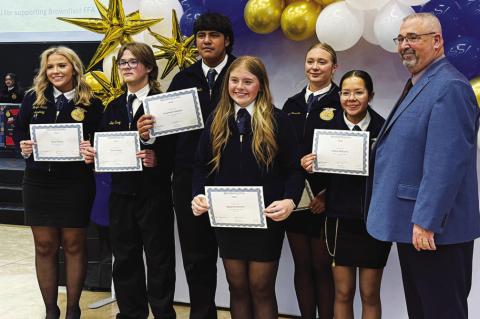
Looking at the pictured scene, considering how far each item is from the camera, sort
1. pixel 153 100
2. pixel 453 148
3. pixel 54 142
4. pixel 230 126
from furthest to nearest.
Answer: pixel 54 142
pixel 153 100
pixel 230 126
pixel 453 148

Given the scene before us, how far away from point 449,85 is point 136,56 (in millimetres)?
1701

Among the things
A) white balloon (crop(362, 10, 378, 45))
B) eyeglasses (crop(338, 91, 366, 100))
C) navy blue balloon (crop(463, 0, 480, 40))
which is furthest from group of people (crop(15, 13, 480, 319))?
navy blue balloon (crop(463, 0, 480, 40))

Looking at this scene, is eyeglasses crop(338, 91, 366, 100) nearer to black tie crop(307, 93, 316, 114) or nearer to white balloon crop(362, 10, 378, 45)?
black tie crop(307, 93, 316, 114)

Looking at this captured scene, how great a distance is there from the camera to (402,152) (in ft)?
7.66

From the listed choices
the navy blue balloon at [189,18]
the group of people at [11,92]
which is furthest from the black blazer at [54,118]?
the group of people at [11,92]

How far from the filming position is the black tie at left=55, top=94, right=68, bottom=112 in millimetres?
3580

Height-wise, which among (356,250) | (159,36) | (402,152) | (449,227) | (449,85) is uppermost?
(159,36)

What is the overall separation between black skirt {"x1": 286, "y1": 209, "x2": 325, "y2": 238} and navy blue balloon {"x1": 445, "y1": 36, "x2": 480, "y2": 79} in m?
0.99

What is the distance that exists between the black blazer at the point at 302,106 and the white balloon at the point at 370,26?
→ 1.12ft

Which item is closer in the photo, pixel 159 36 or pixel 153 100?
pixel 153 100

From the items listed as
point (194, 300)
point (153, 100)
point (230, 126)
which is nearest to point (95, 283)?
point (194, 300)

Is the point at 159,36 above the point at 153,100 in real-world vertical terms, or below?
above

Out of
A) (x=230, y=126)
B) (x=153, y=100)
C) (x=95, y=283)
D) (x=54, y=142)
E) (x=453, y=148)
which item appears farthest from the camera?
(x=95, y=283)

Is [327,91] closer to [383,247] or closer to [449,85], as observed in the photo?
[383,247]
